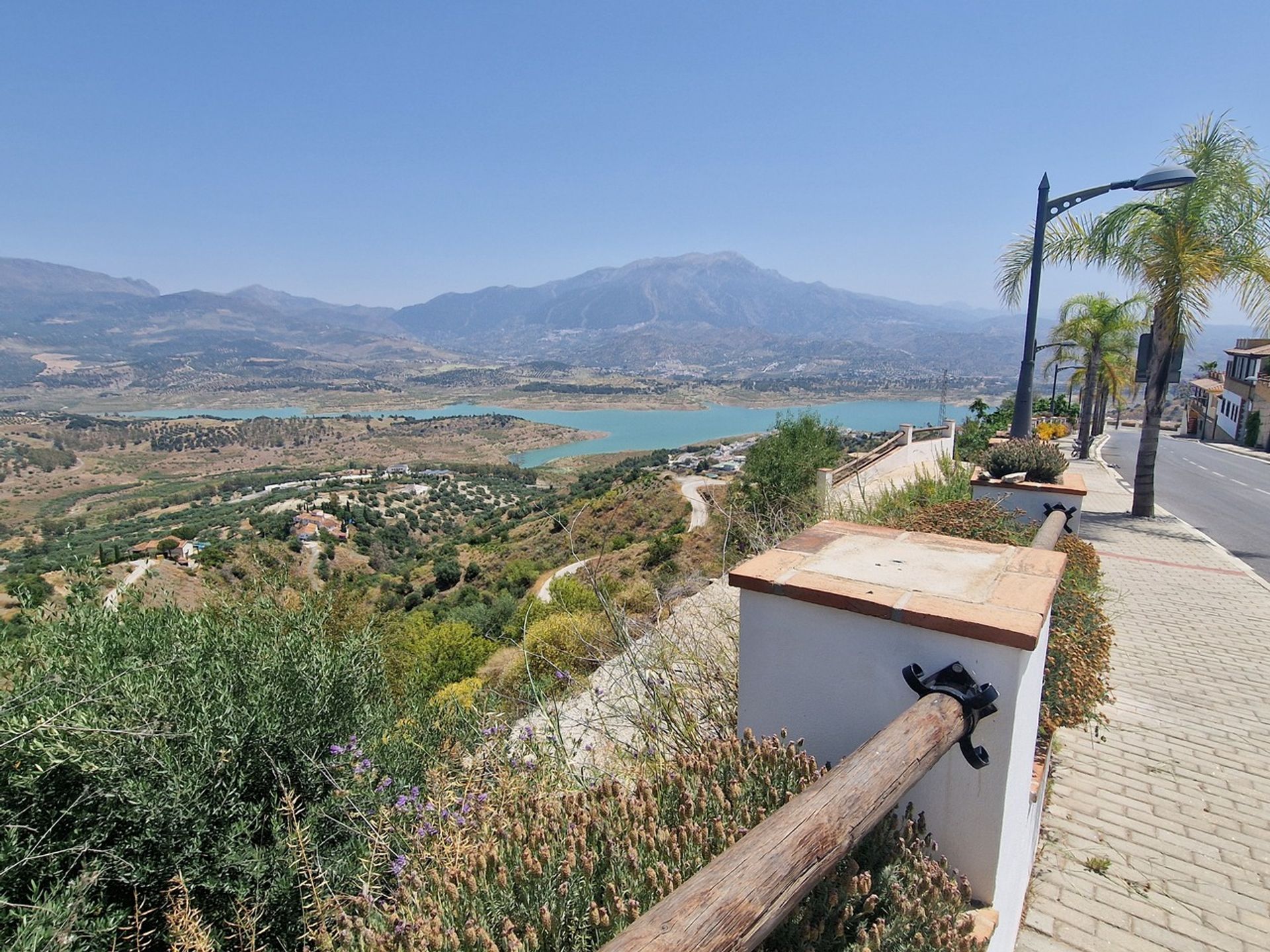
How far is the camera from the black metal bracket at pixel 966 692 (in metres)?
1.54

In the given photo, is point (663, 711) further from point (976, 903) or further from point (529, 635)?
point (529, 635)

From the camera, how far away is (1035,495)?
19.2 feet

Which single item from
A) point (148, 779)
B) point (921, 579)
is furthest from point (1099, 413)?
point (148, 779)

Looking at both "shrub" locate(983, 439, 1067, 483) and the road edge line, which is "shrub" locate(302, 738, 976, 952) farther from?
the road edge line

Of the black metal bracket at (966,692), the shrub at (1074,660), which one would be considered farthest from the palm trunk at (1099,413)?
the black metal bracket at (966,692)

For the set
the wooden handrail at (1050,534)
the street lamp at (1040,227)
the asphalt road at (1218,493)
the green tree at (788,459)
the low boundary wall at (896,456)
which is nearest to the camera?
the wooden handrail at (1050,534)

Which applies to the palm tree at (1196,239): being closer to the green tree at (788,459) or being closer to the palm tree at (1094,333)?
the green tree at (788,459)

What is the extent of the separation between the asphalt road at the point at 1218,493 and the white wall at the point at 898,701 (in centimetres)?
944

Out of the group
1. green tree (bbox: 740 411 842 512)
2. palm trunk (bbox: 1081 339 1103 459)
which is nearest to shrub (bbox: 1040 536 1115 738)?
green tree (bbox: 740 411 842 512)

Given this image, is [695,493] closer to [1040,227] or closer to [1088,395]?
[1088,395]

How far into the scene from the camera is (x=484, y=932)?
1.21 m

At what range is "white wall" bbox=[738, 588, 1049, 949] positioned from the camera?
162 centimetres

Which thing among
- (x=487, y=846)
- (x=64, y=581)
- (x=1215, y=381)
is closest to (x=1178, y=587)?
(x=487, y=846)

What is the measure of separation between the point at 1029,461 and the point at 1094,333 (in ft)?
61.2
